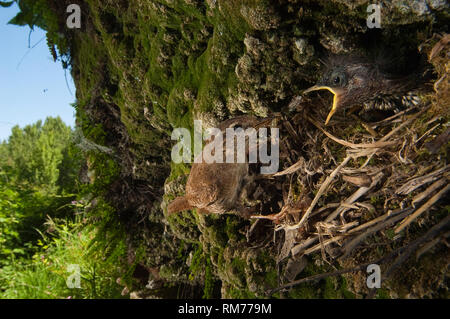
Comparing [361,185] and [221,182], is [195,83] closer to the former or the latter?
[221,182]

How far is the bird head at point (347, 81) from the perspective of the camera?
4.66ft

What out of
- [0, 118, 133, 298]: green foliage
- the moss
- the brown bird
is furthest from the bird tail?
[0, 118, 133, 298]: green foliage

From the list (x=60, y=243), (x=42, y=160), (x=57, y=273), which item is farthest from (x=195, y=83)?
(x=42, y=160)

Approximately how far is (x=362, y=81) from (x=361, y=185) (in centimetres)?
57

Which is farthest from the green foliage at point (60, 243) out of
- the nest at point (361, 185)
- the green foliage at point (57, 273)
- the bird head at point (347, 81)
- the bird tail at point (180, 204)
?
the bird head at point (347, 81)

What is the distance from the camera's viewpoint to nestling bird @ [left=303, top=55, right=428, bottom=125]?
1.42 metres

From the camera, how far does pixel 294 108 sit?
1.79 metres

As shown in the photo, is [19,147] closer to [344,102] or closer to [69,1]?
[69,1]

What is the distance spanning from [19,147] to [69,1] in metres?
16.9

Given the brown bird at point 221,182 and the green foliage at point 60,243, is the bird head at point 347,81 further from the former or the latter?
the green foliage at point 60,243

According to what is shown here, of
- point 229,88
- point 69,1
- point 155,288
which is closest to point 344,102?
point 229,88

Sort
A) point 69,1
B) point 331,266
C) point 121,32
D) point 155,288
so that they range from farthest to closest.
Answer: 1. point 155,288
2. point 69,1
3. point 121,32
4. point 331,266

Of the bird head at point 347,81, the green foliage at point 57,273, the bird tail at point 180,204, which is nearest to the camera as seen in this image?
the bird head at point 347,81

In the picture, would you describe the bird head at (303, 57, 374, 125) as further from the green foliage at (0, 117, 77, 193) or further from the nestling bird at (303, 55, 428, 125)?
the green foliage at (0, 117, 77, 193)
